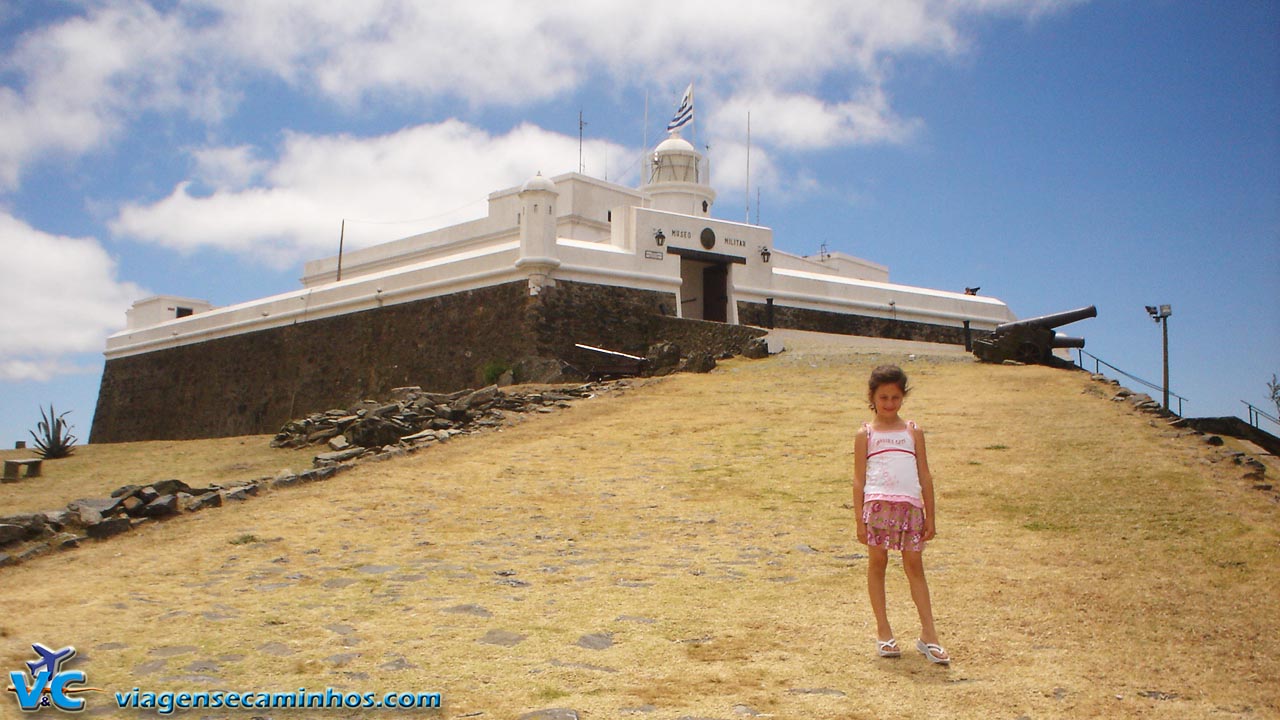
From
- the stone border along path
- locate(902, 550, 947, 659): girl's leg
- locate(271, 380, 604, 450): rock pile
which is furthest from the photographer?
locate(271, 380, 604, 450): rock pile

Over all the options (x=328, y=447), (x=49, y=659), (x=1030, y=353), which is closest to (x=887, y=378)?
(x=49, y=659)

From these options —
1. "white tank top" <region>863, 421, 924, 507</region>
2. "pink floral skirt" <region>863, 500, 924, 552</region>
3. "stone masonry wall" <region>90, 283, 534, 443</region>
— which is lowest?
"pink floral skirt" <region>863, 500, 924, 552</region>

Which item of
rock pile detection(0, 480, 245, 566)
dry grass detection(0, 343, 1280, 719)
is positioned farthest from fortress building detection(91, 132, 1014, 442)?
rock pile detection(0, 480, 245, 566)

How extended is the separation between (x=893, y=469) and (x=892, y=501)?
0.45 feet

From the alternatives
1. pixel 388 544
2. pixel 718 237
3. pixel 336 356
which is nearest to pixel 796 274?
pixel 718 237

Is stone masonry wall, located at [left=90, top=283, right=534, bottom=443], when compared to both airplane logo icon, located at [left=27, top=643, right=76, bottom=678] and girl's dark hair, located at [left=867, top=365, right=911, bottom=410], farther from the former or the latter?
girl's dark hair, located at [left=867, top=365, right=911, bottom=410]

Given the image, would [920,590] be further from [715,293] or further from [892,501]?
[715,293]

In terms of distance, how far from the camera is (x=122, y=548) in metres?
6.83

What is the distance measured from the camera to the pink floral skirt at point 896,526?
4.28 metres

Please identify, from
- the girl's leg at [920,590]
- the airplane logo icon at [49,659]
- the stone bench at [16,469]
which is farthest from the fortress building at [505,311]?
the girl's leg at [920,590]

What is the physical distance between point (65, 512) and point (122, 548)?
35.0 inches

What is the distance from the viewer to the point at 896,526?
429cm

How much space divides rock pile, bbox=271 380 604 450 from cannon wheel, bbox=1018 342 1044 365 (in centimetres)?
661

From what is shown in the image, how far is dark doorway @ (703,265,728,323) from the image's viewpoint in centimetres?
2020
